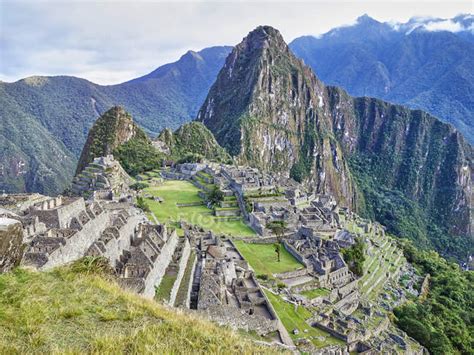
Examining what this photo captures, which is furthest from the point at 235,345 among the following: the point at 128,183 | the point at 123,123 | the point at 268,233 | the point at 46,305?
the point at 123,123

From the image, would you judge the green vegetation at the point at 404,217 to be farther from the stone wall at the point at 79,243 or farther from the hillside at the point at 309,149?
the stone wall at the point at 79,243

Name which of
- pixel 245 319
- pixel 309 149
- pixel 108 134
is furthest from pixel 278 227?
pixel 309 149

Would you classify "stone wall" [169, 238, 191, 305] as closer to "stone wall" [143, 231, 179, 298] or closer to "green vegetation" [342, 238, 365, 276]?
"stone wall" [143, 231, 179, 298]

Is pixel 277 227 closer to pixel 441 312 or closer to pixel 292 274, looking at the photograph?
pixel 292 274

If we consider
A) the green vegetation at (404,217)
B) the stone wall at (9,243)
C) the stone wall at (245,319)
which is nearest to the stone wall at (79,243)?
the stone wall at (9,243)

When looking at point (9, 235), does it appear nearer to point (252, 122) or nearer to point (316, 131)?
point (252, 122)

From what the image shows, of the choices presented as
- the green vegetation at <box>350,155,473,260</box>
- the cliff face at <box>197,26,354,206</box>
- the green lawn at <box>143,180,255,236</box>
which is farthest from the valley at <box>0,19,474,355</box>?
the cliff face at <box>197,26,354,206</box>
